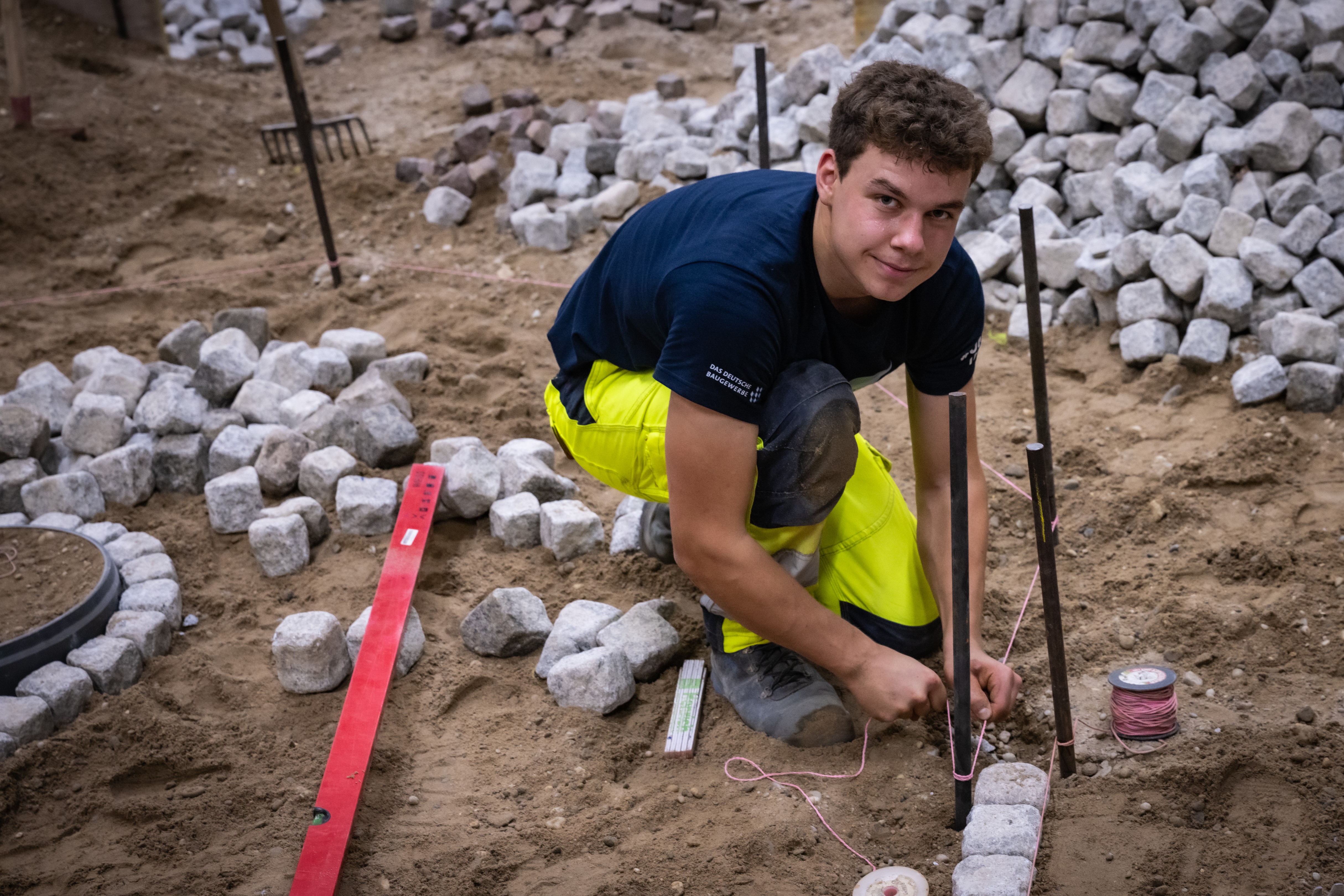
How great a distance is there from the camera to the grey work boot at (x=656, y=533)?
302 cm

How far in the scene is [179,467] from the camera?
3652mm

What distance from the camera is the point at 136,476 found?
359cm

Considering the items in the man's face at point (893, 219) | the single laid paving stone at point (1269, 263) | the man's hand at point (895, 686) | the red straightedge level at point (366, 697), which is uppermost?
the man's face at point (893, 219)

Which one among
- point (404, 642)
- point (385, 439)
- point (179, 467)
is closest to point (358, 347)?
point (385, 439)

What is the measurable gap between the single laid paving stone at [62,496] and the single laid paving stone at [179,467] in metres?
0.21

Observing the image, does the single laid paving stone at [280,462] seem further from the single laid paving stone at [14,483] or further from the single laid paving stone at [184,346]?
the single laid paving stone at [184,346]

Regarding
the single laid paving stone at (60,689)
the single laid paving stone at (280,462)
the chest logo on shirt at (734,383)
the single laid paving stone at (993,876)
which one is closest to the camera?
the single laid paving stone at (993,876)

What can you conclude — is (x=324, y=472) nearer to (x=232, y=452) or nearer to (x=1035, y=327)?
(x=232, y=452)

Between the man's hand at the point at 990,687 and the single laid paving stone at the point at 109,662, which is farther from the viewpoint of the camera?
the single laid paving stone at the point at 109,662

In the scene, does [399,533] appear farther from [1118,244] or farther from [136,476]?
[1118,244]

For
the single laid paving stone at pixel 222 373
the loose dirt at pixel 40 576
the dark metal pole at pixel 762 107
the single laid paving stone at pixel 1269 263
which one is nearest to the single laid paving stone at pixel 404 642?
the loose dirt at pixel 40 576

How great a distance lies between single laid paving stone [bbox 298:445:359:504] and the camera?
3.51m

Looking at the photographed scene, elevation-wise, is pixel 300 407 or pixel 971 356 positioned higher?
pixel 971 356

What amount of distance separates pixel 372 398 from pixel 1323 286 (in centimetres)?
327
